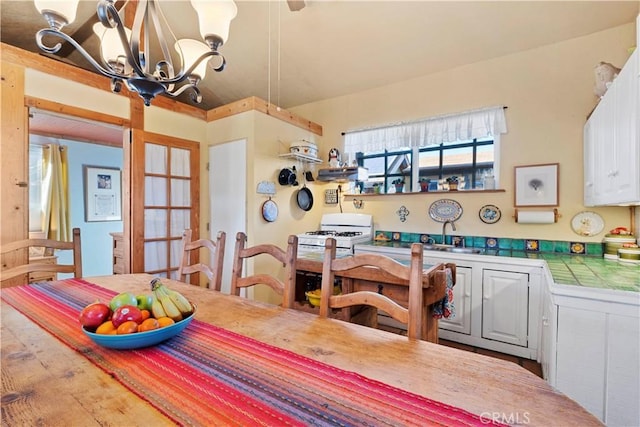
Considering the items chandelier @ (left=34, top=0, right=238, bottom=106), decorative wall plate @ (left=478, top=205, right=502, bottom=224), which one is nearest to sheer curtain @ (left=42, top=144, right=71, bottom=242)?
chandelier @ (left=34, top=0, right=238, bottom=106)

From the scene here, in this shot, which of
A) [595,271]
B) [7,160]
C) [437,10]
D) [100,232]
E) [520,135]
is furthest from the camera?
[100,232]

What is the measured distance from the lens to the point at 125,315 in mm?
895

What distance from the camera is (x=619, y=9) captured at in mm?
2191

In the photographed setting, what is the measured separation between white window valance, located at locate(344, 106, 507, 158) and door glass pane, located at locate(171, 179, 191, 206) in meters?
2.06

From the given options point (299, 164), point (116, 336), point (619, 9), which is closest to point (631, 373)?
point (116, 336)

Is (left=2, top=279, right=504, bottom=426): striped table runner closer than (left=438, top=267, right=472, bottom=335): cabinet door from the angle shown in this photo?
Yes

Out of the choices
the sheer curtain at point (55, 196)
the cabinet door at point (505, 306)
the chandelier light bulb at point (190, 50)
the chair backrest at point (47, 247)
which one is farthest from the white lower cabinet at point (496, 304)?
the sheer curtain at point (55, 196)

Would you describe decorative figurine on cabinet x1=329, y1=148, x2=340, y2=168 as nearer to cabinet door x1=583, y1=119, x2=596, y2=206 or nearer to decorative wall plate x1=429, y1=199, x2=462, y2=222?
decorative wall plate x1=429, y1=199, x2=462, y2=222

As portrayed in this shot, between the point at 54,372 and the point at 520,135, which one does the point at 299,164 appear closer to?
the point at 520,135

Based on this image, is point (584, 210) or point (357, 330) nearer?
point (357, 330)

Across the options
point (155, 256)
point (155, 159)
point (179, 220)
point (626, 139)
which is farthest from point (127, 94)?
point (626, 139)

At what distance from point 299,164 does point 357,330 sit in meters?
2.89

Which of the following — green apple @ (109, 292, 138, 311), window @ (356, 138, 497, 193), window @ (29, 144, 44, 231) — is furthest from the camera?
window @ (29, 144, 44, 231)

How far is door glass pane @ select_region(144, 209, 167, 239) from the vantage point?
9.53 ft
